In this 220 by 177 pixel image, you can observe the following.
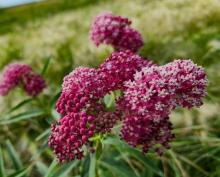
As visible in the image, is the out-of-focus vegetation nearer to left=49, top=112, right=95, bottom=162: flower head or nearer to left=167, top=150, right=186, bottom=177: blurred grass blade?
left=167, top=150, right=186, bottom=177: blurred grass blade

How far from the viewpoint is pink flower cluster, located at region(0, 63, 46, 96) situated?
365 centimetres

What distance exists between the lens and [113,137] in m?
2.81

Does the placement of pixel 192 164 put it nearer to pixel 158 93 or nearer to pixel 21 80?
pixel 21 80

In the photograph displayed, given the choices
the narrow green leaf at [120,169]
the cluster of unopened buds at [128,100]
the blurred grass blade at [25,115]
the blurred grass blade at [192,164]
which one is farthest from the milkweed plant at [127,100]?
the blurred grass blade at [192,164]

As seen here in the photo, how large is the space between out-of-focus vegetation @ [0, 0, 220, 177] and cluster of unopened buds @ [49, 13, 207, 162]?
16.1 inches

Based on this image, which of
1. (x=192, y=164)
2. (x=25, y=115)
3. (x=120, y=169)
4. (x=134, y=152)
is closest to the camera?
(x=134, y=152)

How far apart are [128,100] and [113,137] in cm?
70

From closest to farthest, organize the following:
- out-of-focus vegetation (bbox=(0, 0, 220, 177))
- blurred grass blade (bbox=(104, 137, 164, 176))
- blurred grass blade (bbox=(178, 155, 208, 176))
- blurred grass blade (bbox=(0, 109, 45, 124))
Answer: blurred grass blade (bbox=(104, 137, 164, 176)) → out-of-focus vegetation (bbox=(0, 0, 220, 177)) → blurred grass blade (bbox=(0, 109, 45, 124)) → blurred grass blade (bbox=(178, 155, 208, 176))

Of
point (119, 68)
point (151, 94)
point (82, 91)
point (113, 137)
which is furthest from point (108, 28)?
point (151, 94)

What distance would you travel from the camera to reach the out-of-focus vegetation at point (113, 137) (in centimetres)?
346

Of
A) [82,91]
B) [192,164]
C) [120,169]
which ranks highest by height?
[82,91]

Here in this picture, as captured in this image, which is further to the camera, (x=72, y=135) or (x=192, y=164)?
(x=192, y=164)

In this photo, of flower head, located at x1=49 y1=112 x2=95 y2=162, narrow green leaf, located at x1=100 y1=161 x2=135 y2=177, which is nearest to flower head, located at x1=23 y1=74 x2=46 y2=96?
narrow green leaf, located at x1=100 y1=161 x2=135 y2=177

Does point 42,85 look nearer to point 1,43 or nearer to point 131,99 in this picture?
point 131,99
